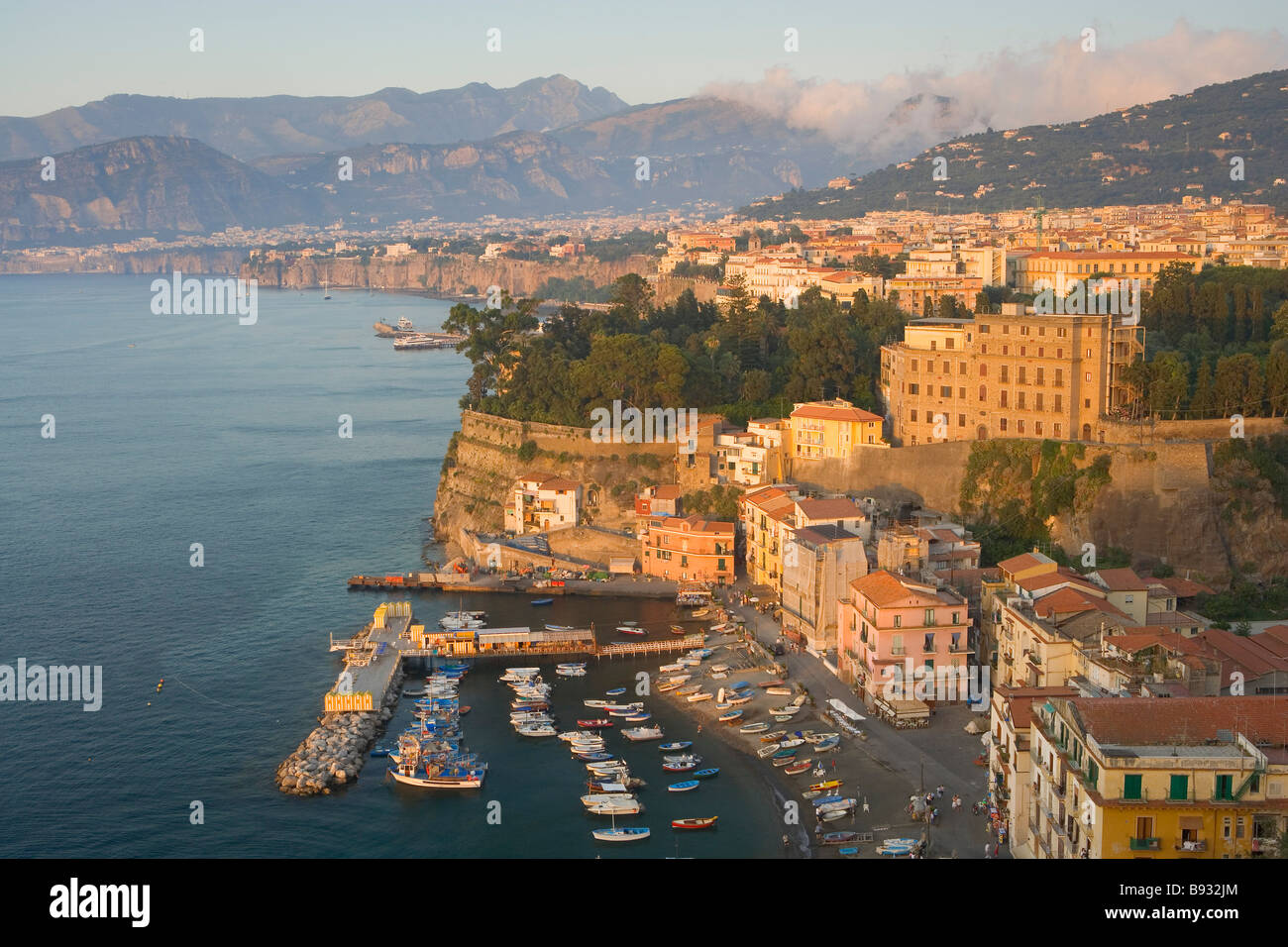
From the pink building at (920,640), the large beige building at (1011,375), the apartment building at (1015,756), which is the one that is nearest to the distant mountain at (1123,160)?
the large beige building at (1011,375)

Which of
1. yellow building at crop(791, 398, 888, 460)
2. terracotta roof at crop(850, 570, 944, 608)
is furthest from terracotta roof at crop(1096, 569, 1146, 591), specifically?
yellow building at crop(791, 398, 888, 460)

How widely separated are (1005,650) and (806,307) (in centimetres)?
1501

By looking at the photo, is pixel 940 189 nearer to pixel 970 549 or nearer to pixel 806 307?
pixel 806 307

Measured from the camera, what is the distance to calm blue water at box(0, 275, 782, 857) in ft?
35.8

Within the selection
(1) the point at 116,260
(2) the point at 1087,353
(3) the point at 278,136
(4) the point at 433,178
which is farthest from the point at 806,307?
(3) the point at 278,136

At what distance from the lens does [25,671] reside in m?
14.6

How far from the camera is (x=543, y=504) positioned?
20156 mm

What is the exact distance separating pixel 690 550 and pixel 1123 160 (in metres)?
43.6

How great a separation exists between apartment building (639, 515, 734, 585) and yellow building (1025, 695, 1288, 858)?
987cm

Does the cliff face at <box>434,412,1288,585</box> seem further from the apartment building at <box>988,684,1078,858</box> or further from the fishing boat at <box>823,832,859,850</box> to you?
the fishing boat at <box>823,832,859,850</box>

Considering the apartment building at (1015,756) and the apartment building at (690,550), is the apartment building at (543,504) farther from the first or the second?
the apartment building at (1015,756)

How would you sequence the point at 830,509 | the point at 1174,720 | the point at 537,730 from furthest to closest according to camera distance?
the point at 830,509
the point at 537,730
the point at 1174,720

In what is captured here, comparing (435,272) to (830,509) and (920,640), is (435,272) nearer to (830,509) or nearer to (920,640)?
(830,509)

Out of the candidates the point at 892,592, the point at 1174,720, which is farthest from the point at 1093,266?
the point at 1174,720
